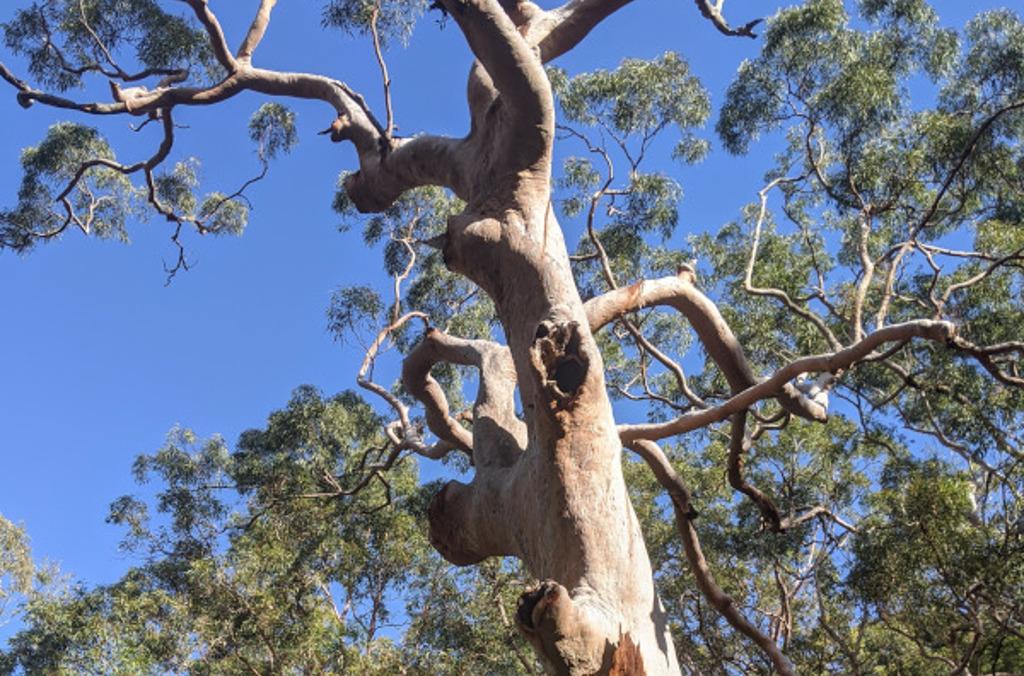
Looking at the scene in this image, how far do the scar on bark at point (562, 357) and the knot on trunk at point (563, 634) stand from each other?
0.77m

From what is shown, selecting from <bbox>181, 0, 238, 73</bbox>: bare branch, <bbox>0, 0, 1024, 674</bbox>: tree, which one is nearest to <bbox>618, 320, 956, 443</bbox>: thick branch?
<bbox>0, 0, 1024, 674</bbox>: tree

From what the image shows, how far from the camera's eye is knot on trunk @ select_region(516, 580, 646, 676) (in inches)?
96.8

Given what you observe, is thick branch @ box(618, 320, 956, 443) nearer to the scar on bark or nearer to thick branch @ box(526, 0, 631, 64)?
the scar on bark

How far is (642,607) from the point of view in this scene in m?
→ 2.85

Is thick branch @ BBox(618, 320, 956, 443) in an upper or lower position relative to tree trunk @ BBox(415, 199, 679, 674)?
upper

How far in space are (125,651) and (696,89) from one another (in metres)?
7.32

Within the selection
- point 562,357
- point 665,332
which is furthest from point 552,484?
point 665,332

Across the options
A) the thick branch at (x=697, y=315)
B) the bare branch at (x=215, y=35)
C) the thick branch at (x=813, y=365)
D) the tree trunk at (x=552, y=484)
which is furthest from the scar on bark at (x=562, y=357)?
the bare branch at (x=215, y=35)

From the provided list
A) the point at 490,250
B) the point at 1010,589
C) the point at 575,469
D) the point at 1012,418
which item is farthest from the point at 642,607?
the point at 1012,418

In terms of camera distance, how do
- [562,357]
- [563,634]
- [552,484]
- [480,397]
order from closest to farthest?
[563,634] → [552,484] → [562,357] → [480,397]

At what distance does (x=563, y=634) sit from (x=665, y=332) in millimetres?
8492

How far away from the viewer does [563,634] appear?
249 cm

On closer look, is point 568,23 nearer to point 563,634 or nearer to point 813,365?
point 813,365

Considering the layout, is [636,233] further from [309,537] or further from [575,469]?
[575,469]
